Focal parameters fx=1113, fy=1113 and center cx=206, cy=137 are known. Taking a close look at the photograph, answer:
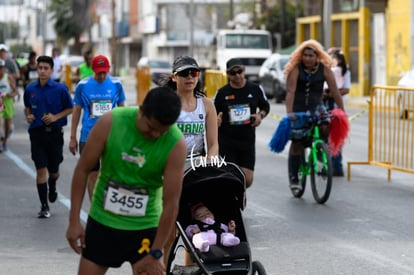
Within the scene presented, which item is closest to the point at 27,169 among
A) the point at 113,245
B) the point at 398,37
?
the point at 113,245

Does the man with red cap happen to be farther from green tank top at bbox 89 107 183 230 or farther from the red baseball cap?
green tank top at bbox 89 107 183 230

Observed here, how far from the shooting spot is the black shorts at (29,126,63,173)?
1197 cm

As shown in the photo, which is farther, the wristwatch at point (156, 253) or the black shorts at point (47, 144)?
the black shorts at point (47, 144)

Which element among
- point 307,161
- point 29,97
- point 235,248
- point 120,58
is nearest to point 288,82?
point 307,161

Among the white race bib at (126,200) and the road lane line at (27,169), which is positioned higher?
the white race bib at (126,200)

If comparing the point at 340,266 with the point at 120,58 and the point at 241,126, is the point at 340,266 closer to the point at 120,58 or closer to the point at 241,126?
the point at 241,126

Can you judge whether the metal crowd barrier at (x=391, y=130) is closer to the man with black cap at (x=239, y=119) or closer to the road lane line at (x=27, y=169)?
the man with black cap at (x=239, y=119)

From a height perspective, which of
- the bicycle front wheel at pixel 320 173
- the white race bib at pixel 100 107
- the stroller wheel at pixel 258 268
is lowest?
the bicycle front wheel at pixel 320 173

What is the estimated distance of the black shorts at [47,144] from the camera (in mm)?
11969

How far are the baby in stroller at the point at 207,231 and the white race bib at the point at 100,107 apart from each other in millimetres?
3891

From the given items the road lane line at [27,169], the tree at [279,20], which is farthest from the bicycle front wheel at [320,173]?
the tree at [279,20]

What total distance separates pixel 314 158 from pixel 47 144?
10.1 ft

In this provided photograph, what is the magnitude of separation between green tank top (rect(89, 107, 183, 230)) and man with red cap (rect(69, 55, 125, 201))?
527 centimetres

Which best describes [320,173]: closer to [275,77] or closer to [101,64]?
[101,64]
